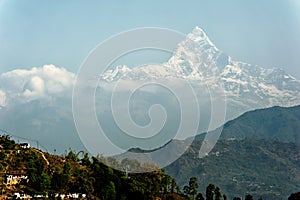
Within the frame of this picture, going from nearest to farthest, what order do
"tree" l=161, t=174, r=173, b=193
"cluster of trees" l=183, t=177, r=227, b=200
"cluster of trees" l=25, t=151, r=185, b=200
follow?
"cluster of trees" l=25, t=151, r=185, b=200, "tree" l=161, t=174, r=173, b=193, "cluster of trees" l=183, t=177, r=227, b=200

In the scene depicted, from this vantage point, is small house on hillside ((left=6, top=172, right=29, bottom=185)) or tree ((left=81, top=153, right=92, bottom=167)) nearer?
small house on hillside ((left=6, top=172, right=29, bottom=185))

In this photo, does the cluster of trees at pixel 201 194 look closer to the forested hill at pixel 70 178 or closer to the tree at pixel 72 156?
the forested hill at pixel 70 178

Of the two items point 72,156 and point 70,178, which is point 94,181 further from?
point 72,156

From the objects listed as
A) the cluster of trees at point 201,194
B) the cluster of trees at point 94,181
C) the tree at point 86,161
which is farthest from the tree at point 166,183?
the tree at point 86,161

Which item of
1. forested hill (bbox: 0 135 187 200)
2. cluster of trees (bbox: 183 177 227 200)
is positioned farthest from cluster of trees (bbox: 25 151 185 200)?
cluster of trees (bbox: 183 177 227 200)

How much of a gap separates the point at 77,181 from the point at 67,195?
3.40m

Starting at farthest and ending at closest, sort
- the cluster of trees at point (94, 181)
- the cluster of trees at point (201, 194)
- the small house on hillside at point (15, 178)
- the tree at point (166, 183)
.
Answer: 1. the cluster of trees at point (201, 194)
2. the tree at point (166, 183)
3. the cluster of trees at point (94, 181)
4. the small house on hillside at point (15, 178)

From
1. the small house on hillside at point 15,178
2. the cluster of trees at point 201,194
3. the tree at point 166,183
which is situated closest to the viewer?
the small house on hillside at point 15,178

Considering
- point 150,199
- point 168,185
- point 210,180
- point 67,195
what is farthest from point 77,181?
point 210,180

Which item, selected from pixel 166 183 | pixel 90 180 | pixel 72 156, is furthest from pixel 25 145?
pixel 166 183

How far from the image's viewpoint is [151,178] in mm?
55531

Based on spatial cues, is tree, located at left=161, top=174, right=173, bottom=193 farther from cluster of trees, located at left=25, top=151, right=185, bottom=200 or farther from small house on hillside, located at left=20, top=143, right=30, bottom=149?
small house on hillside, located at left=20, top=143, right=30, bottom=149

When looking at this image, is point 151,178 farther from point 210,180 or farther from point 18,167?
point 210,180

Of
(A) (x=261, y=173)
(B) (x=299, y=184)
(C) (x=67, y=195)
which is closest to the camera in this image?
(C) (x=67, y=195)
